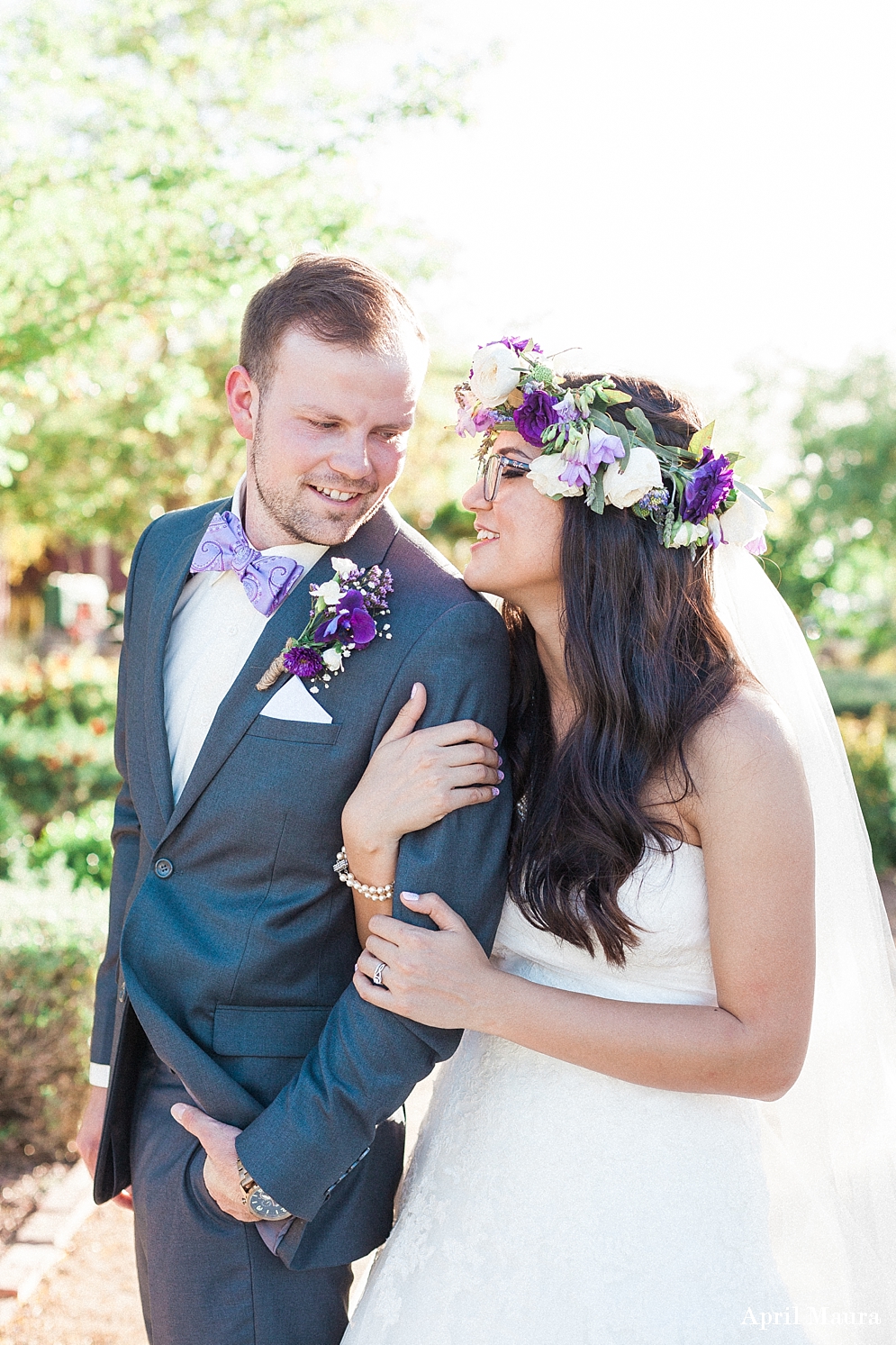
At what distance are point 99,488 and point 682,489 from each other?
12131mm

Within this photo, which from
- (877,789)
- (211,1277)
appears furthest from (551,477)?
(877,789)

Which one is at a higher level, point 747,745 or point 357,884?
point 747,745

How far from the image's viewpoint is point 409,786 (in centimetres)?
209

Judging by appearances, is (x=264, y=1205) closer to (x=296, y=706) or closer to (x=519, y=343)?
(x=296, y=706)

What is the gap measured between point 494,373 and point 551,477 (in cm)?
27

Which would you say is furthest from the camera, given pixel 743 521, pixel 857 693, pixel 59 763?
pixel 857 693

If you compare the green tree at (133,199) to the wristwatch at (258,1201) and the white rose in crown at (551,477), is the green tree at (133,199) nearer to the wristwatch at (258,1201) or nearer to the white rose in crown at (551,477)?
the white rose in crown at (551,477)

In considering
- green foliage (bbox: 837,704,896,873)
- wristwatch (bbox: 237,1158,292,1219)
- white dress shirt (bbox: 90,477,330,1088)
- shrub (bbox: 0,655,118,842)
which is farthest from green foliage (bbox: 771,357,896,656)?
wristwatch (bbox: 237,1158,292,1219)

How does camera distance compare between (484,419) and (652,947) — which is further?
(484,419)

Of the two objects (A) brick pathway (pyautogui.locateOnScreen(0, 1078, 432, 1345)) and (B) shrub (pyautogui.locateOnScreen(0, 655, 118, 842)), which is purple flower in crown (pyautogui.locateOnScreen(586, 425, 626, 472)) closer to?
(A) brick pathway (pyautogui.locateOnScreen(0, 1078, 432, 1345))

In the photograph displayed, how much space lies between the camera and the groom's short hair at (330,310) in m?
2.28

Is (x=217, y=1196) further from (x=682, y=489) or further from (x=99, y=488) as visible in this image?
(x=99, y=488)

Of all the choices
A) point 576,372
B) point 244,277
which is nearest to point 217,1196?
point 576,372

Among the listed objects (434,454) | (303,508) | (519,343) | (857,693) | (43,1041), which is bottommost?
(857,693)
